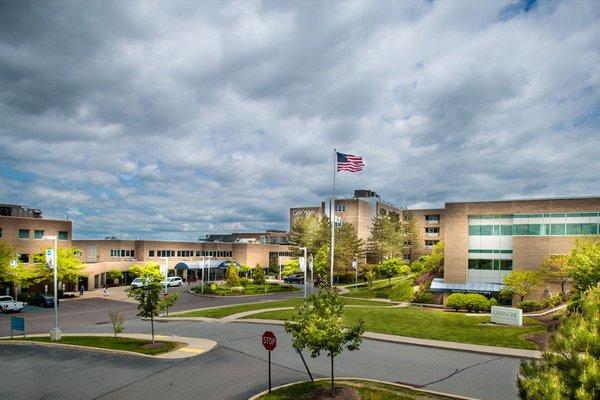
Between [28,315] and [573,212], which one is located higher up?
[573,212]

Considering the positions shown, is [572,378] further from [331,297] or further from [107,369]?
[107,369]

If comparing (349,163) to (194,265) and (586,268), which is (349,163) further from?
(194,265)

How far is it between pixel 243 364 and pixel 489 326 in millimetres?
18893

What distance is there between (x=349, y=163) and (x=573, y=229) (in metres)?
24.3

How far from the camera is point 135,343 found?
80.7 ft

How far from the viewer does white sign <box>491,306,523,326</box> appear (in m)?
29.7

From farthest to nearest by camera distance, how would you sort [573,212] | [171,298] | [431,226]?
[431,226]
[573,212]
[171,298]

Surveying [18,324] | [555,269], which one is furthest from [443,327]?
[18,324]

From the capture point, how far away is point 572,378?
24.3 ft

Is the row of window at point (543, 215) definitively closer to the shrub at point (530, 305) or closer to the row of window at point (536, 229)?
→ the row of window at point (536, 229)

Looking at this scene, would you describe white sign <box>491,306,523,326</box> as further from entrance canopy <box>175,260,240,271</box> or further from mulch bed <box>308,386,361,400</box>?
entrance canopy <box>175,260,240,271</box>

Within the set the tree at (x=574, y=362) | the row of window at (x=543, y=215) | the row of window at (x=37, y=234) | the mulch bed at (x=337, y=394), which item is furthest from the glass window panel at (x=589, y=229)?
the row of window at (x=37, y=234)

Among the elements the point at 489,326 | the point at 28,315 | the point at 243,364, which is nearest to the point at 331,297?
the point at 243,364

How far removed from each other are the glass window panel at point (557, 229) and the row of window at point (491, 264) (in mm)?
5124
